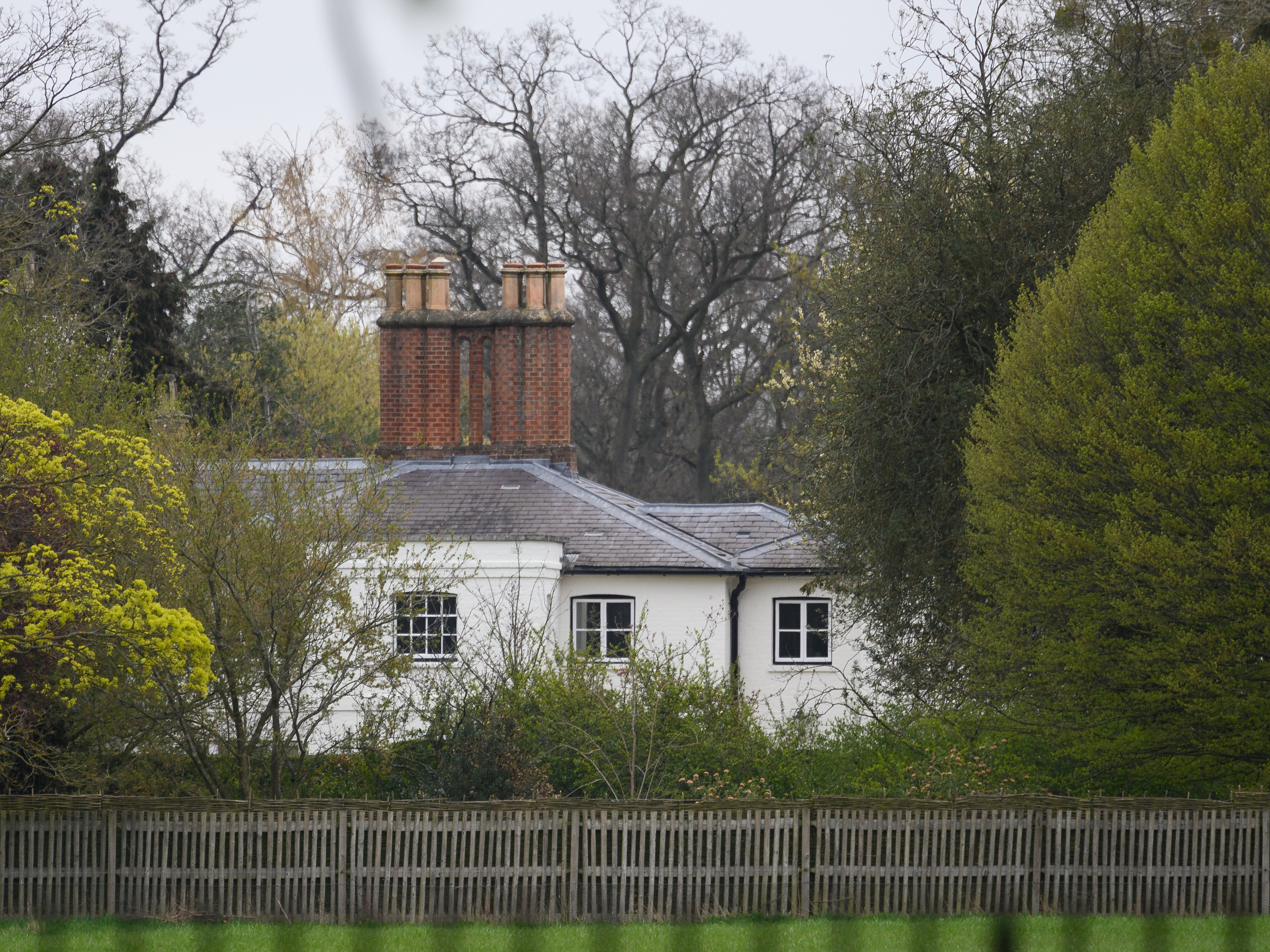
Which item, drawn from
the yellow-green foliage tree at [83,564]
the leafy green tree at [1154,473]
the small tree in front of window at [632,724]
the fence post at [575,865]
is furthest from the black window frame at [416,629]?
the leafy green tree at [1154,473]

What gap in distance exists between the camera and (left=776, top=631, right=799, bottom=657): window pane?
938 inches

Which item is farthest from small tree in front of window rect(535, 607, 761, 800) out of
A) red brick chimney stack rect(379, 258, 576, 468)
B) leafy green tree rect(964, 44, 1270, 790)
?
red brick chimney stack rect(379, 258, 576, 468)

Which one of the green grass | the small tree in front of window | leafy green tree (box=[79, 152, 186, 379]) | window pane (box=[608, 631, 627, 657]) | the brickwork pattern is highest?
leafy green tree (box=[79, 152, 186, 379])

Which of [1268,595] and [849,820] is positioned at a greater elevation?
[1268,595]

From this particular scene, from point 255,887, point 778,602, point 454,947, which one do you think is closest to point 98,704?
point 255,887

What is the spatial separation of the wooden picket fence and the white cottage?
5.18 meters

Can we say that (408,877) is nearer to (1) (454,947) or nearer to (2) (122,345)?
(1) (454,947)

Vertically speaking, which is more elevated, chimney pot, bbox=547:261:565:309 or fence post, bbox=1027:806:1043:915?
chimney pot, bbox=547:261:565:309

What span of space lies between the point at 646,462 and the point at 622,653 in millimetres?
17458

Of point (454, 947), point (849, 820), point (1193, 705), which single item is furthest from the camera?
point (849, 820)

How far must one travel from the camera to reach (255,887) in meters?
12.9

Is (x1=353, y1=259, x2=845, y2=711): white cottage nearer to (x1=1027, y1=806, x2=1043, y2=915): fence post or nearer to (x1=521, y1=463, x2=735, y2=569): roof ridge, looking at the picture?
(x1=521, y1=463, x2=735, y2=569): roof ridge

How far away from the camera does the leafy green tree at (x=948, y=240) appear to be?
16.3 metres

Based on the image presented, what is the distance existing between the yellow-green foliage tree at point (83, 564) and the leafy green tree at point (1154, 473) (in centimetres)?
814
